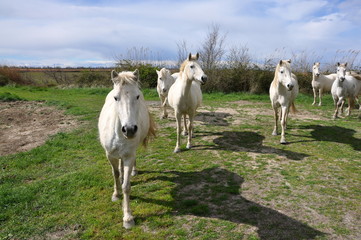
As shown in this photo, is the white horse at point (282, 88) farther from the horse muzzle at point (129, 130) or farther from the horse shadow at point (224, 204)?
the horse muzzle at point (129, 130)

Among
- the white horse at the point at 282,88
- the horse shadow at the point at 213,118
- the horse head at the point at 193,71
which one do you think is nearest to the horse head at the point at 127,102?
the horse head at the point at 193,71

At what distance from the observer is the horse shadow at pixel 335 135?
6834mm

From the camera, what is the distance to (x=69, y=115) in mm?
10250

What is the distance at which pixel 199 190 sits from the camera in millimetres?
4156

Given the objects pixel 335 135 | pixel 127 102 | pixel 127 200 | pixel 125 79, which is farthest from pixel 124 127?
pixel 335 135

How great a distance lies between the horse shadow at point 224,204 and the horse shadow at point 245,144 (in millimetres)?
1605

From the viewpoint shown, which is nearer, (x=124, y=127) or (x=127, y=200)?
(x=124, y=127)

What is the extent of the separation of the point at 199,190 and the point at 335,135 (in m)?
5.68

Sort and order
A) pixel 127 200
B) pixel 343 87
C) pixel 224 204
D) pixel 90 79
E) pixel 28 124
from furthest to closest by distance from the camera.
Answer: pixel 90 79, pixel 343 87, pixel 28 124, pixel 224 204, pixel 127 200

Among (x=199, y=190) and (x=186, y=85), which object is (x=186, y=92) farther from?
(x=199, y=190)

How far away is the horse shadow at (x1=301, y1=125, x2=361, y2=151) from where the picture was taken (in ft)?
22.4

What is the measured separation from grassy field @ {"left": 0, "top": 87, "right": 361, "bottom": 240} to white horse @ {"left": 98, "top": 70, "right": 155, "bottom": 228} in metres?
0.44

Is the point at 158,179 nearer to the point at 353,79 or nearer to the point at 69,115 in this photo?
the point at 69,115

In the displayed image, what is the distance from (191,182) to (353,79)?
9974 millimetres
